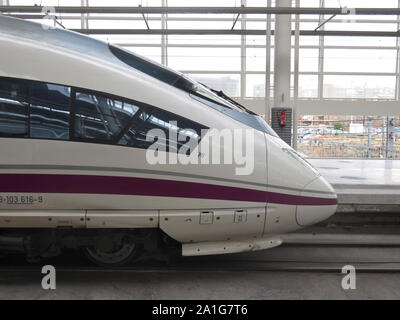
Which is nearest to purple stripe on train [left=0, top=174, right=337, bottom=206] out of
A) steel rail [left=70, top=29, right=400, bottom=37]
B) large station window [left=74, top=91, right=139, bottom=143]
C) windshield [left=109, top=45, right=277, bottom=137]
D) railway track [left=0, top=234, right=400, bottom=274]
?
large station window [left=74, top=91, right=139, bottom=143]

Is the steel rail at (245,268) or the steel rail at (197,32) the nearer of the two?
the steel rail at (245,268)

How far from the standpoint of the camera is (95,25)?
708 inches

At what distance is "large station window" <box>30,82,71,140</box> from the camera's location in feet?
13.2

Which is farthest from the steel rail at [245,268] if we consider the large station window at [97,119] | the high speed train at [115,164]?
the large station window at [97,119]

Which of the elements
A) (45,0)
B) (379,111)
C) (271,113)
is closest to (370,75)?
(379,111)

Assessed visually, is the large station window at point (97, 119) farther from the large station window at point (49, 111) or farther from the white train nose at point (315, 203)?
the white train nose at point (315, 203)

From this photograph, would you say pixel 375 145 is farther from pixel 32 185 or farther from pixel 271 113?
pixel 32 185

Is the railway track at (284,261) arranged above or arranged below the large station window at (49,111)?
below

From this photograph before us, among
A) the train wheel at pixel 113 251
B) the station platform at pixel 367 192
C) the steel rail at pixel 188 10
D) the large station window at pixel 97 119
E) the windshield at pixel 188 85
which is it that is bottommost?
the train wheel at pixel 113 251

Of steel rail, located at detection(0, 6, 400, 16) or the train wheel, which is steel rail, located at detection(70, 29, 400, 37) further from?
the train wheel

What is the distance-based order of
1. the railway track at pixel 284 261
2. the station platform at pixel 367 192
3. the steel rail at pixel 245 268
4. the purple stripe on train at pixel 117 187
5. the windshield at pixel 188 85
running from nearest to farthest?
the purple stripe on train at pixel 117 187 → the windshield at pixel 188 85 → the steel rail at pixel 245 268 → the railway track at pixel 284 261 → the station platform at pixel 367 192

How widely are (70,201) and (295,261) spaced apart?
302 cm

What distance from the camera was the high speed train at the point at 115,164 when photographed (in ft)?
13.2

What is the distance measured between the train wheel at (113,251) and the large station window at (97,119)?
124 cm
